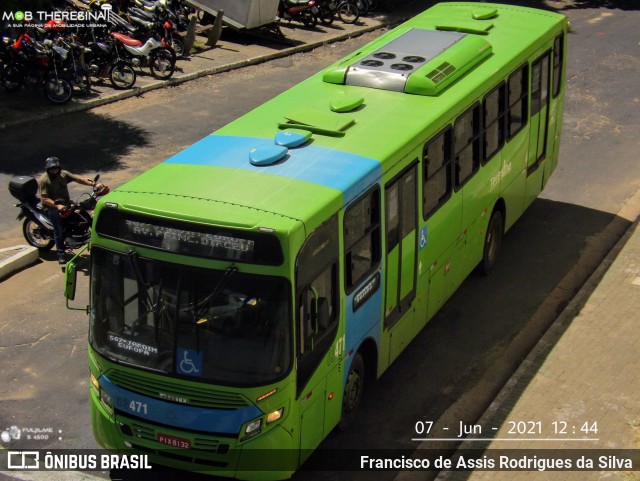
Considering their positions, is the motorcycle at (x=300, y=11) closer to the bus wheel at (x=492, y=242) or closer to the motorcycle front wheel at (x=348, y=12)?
the motorcycle front wheel at (x=348, y=12)

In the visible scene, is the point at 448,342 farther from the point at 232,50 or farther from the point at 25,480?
the point at 232,50

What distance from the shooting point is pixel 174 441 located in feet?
29.1

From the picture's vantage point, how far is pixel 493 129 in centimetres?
1328

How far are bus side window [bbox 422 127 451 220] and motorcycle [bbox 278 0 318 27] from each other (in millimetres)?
16717

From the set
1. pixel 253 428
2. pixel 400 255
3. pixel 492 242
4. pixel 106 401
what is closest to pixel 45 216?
pixel 106 401

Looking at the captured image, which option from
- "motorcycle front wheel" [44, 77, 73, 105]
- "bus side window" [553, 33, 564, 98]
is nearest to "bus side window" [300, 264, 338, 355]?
"bus side window" [553, 33, 564, 98]

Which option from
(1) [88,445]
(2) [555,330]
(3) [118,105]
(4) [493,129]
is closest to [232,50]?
(3) [118,105]

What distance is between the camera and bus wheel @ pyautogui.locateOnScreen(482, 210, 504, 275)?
1396 cm

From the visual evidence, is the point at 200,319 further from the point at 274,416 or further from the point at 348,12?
the point at 348,12

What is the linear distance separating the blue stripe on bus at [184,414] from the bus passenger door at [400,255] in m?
2.53

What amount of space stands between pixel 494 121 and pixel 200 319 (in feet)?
20.3

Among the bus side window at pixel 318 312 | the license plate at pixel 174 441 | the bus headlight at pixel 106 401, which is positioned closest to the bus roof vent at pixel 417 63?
the bus side window at pixel 318 312

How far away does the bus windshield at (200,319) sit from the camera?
27.7 feet

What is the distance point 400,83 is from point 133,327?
4.91 m
